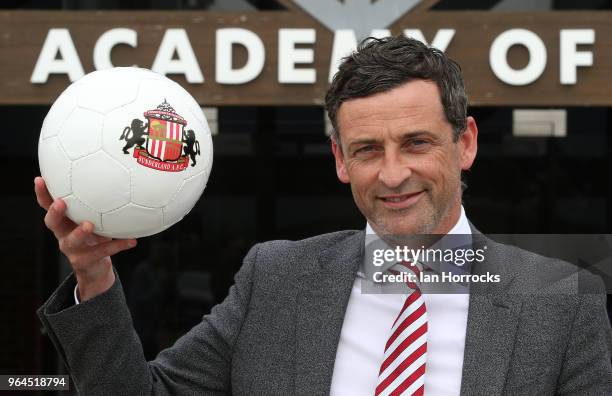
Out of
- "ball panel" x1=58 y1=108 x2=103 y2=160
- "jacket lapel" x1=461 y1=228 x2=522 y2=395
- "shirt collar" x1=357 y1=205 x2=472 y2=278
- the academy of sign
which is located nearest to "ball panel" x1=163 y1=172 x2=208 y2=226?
"ball panel" x1=58 y1=108 x2=103 y2=160

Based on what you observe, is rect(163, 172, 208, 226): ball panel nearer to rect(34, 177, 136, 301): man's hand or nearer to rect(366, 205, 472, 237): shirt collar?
rect(34, 177, 136, 301): man's hand

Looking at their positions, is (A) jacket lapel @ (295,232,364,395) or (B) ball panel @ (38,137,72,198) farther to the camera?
(A) jacket lapel @ (295,232,364,395)

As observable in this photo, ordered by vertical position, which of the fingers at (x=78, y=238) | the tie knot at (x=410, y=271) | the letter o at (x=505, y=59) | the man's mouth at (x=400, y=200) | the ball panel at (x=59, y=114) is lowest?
the tie knot at (x=410, y=271)

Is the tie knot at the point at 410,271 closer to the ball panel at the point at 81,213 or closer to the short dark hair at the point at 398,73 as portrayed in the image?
the short dark hair at the point at 398,73

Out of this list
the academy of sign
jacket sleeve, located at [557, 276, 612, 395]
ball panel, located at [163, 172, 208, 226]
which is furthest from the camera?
the academy of sign

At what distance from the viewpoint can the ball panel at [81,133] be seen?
2002mm

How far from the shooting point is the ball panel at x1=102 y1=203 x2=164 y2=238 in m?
1.97

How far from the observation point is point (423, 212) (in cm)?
204

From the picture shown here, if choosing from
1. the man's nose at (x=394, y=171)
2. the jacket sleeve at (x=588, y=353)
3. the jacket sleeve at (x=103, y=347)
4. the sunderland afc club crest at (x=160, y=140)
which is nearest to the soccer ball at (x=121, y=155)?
the sunderland afc club crest at (x=160, y=140)

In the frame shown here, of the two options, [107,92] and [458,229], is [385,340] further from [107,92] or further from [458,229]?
[107,92]

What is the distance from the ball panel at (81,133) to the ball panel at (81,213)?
119 mm

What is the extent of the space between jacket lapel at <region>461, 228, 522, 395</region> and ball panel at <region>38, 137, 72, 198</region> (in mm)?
1070

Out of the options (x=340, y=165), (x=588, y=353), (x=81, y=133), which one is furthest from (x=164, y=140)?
(x=588, y=353)

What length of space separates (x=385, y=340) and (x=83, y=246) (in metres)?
0.82
